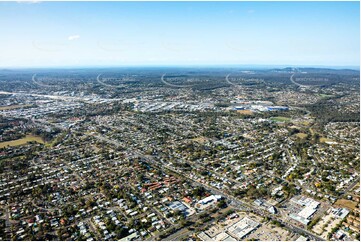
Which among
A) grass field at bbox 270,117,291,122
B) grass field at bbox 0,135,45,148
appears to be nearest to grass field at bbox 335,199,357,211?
grass field at bbox 270,117,291,122

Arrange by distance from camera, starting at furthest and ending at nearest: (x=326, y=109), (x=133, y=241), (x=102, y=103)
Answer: (x=102, y=103) → (x=326, y=109) → (x=133, y=241)

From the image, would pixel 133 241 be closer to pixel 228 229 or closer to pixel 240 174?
pixel 228 229

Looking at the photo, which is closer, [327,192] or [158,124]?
[327,192]

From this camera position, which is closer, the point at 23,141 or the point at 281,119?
the point at 23,141

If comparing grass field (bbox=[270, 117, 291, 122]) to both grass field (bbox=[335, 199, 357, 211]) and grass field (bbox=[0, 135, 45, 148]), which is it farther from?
grass field (bbox=[0, 135, 45, 148])

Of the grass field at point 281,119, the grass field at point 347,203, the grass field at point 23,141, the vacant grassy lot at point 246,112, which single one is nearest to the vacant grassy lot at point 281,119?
the grass field at point 281,119

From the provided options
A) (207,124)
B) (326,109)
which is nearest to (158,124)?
(207,124)

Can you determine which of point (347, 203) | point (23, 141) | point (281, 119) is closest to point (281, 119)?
point (281, 119)

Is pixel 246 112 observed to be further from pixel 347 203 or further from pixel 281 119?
pixel 347 203
